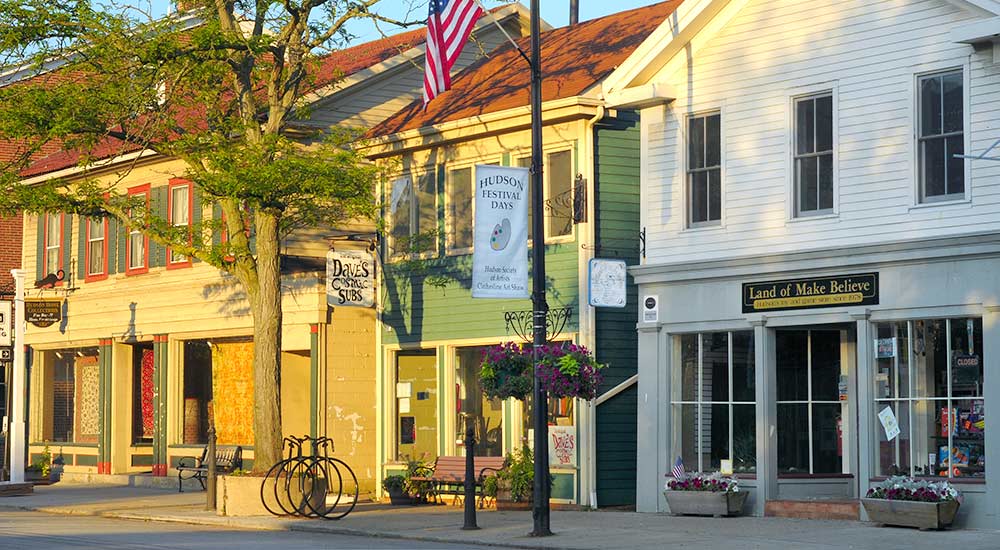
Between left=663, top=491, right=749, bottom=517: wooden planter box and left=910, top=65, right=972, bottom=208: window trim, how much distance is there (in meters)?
4.91

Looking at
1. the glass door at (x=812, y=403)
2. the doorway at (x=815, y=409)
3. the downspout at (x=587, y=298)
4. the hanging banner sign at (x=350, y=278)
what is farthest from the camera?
the hanging banner sign at (x=350, y=278)

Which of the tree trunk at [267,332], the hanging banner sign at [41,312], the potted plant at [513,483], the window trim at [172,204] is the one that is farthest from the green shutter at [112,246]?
the potted plant at [513,483]

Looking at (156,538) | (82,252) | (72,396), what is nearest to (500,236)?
(156,538)

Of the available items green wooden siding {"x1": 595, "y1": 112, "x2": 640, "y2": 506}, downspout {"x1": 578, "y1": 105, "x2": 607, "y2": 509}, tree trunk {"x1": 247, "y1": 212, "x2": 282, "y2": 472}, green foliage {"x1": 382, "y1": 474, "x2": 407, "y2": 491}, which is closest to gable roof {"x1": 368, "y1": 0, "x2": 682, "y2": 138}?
downspout {"x1": 578, "y1": 105, "x2": 607, "y2": 509}

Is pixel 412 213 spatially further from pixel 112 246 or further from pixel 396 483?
pixel 112 246

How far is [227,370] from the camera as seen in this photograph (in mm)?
31469

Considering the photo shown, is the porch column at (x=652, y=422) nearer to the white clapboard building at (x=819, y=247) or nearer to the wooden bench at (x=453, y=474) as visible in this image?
the white clapboard building at (x=819, y=247)

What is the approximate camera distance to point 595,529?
1950 cm

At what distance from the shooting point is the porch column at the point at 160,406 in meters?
32.0

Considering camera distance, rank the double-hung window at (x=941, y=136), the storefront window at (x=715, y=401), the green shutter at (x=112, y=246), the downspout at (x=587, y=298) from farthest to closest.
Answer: the green shutter at (x=112, y=246) < the downspout at (x=587, y=298) < the storefront window at (x=715, y=401) < the double-hung window at (x=941, y=136)

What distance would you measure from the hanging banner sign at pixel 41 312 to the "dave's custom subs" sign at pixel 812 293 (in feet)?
61.3

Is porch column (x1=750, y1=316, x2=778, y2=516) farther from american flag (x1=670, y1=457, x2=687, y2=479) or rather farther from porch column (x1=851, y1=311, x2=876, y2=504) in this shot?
porch column (x1=851, y1=311, x2=876, y2=504)

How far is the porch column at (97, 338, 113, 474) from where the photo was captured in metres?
33.6

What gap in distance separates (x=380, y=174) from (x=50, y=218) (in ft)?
41.7
